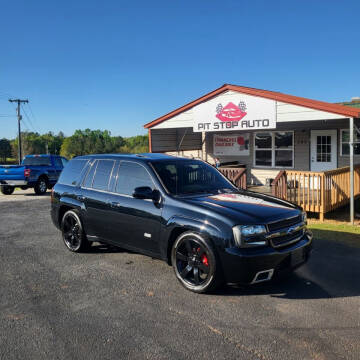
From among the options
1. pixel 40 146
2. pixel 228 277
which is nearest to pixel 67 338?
pixel 228 277

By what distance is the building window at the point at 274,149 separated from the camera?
15.4 meters

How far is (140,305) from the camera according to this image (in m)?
4.21

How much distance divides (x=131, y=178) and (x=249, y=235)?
2.16 metres

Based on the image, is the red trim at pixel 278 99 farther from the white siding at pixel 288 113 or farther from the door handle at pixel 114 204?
the door handle at pixel 114 204

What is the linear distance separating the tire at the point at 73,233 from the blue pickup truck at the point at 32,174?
1064 centimetres

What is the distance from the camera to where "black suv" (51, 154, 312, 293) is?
421cm

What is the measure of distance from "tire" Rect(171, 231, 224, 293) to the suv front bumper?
0.14 meters

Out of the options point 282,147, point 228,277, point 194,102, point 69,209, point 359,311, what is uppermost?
point 194,102

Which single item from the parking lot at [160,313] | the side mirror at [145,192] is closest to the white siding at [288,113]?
the parking lot at [160,313]

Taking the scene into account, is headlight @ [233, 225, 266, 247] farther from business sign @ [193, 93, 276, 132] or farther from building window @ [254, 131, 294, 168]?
building window @ [254, 131, 294, 168]

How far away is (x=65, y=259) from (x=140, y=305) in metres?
2.36

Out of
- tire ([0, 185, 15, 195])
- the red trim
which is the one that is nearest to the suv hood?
the red trim

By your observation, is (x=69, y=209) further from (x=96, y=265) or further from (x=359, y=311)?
(x=359, y=311)

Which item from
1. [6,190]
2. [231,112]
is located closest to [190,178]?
[231,112]
